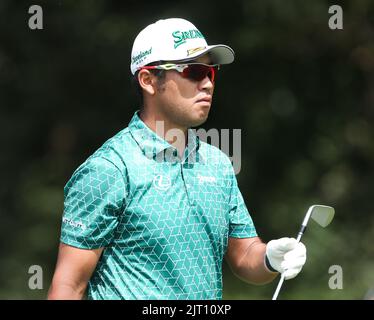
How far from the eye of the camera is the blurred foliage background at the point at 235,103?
10.6 meters

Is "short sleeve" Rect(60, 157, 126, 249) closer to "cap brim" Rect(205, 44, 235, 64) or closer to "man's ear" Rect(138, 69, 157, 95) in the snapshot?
"man's ear" Rect(138, 69, 157, 95)

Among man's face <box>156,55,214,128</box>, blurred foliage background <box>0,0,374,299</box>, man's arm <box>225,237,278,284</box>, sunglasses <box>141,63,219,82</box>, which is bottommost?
blurred foliage background <box>0,0,374,299</box>

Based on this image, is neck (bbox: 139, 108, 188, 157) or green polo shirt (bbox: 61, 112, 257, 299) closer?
green polo shirt (bbox: 61, 112, 257, 299)

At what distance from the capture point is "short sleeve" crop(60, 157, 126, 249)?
138 inches

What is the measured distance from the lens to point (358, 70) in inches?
438

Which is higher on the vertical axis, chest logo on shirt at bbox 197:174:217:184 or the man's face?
the man's face

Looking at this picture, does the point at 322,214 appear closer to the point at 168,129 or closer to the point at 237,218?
the point at 237,218

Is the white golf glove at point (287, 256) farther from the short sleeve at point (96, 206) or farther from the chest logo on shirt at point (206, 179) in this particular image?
the short sleeve at point (96, 206)

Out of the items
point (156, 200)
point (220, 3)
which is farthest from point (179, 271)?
point (220, 3)

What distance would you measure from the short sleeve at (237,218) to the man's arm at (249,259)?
0.12ft

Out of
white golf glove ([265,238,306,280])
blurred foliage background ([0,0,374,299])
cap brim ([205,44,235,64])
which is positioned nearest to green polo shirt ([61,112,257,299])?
white golf glove ([265,238,306,280])

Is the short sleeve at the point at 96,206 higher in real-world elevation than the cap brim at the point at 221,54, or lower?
lower

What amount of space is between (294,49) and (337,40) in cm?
54

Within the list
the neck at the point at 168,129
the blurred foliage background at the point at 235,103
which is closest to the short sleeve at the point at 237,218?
the neck at the point at 168,129
